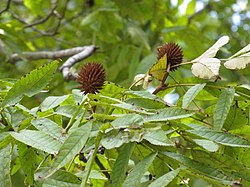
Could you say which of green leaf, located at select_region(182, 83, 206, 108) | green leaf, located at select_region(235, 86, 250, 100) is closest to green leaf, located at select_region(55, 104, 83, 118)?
green leaf, located at select_region(182, 83, 206, 108)

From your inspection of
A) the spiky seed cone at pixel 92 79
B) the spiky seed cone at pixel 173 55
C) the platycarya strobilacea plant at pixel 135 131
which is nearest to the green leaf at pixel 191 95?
the platycarya strobilacea plant at pixel 135 131

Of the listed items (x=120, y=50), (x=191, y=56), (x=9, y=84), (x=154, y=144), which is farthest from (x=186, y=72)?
(x=154, y=144)

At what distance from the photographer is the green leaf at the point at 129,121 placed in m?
0.82

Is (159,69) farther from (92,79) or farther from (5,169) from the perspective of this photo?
(5,169)

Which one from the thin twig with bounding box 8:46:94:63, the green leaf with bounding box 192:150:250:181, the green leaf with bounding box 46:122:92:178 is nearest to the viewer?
the green leaf with bounding box 46:122:92:178

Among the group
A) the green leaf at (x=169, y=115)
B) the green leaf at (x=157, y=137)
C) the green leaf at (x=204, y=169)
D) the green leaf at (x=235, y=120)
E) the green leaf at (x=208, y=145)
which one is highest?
the green leaf at (x=235, y=120)

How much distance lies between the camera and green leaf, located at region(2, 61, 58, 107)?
97cm

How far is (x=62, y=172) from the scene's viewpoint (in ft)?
2.88

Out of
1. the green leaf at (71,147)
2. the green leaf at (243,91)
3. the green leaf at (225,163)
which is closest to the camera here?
the green leaf at (71,147)

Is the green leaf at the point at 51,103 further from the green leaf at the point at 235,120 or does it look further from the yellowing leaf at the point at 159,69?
the green leaf at the point at 235,120

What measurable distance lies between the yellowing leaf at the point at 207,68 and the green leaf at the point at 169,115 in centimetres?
11

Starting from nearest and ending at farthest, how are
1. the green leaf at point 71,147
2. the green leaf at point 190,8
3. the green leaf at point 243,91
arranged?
1. the green leaf at point 71,147
2. the green leaf at point 243,91
3. the green leaf at point 190,8

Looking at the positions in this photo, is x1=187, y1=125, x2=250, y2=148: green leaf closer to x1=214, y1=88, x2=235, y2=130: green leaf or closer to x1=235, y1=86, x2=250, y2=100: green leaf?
x1=214, y1=88, x2=235, y2=130: green leaf

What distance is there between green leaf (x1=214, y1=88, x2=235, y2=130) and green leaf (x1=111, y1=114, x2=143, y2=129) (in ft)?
0.59
